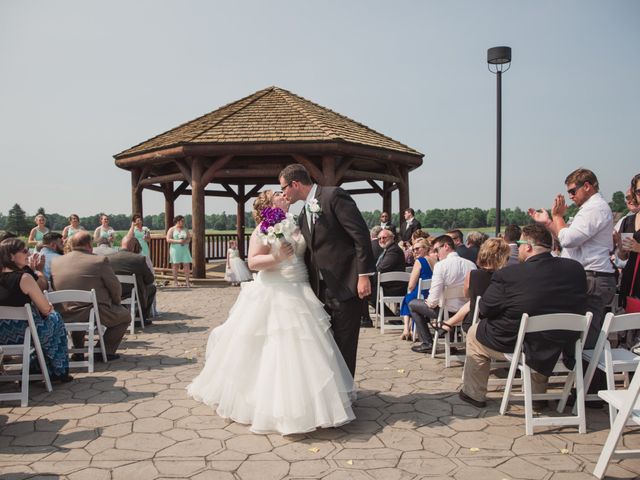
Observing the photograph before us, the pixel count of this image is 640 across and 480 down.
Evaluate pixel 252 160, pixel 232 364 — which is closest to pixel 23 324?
pixel 232 364

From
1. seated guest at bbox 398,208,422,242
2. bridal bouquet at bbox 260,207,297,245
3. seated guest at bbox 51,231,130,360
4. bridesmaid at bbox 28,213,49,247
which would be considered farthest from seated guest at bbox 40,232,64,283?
seated guest at bbox 398,208,422,242

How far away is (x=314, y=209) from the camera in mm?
3898

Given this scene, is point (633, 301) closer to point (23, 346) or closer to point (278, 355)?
point (278, 355)

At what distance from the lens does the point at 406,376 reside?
5.34 metres

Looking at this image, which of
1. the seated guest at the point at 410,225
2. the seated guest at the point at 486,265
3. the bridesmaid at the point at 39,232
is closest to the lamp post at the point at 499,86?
the seated guest at the point at 410,225

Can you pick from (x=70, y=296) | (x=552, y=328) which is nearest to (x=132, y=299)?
(x=70, y=296)

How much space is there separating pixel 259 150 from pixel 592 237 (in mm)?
9144

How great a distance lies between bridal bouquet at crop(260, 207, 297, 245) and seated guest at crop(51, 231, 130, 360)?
3.11m

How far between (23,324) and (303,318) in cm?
301

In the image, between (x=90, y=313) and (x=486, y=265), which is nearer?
(x=486, y=265)

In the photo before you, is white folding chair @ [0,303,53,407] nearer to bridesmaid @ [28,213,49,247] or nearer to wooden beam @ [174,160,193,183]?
bridesmaid @ [28,213,49,247]

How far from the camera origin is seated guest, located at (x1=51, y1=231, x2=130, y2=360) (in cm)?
587

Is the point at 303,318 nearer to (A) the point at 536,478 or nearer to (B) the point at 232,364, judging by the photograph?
(B) the point at 232,364

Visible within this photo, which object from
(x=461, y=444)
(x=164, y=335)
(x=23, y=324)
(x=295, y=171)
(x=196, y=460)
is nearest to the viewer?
(x=196, y=460)
